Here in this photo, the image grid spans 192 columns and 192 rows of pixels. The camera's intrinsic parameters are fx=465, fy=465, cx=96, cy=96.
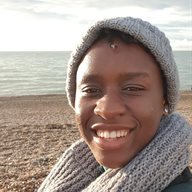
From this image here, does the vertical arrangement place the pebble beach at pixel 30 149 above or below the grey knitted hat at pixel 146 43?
below

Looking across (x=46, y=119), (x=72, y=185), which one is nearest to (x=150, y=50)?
(x=72, y=185)

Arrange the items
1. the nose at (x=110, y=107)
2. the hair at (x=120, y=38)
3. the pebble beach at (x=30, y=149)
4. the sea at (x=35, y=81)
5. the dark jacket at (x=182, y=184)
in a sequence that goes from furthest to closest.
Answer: the sea at (x=35, y=81) < the pebble beach at (x=30, y=149) < the hair at (x=120, y=38) < the nose at (x=110, y=107) < the dark jacket at (x=182, y=184)

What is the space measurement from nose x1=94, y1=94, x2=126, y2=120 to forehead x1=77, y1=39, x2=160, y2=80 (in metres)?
A: 0.10

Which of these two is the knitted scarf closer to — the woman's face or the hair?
the woman's face

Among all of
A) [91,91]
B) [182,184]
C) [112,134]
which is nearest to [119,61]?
[91,91]

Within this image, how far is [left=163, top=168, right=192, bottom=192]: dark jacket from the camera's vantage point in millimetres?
1778

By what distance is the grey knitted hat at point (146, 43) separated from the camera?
77.9 inches

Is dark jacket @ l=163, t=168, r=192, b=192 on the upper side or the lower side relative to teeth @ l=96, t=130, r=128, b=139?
lower

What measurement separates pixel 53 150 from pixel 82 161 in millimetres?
8872

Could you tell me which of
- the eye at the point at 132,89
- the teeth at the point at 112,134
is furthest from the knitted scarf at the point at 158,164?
the eye at the point at 132,89

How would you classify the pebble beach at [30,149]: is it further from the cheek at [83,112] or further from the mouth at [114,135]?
the mouth at [114,135]

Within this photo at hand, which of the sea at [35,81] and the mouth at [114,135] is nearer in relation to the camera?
the mouth at [114,135]

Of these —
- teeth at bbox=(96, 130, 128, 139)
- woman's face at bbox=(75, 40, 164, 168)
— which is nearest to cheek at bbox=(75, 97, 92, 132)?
woman's face at bbox=(75, 40, 164, 168)

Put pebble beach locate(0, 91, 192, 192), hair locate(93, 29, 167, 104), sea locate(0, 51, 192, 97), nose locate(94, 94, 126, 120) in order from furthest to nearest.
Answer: sea locate(0, 51, 192, 97), pebble beach locate(0, 91, 192, 192), hair locate(93, 29, 167, 104), nose locate(94, 94, 126, 120)
